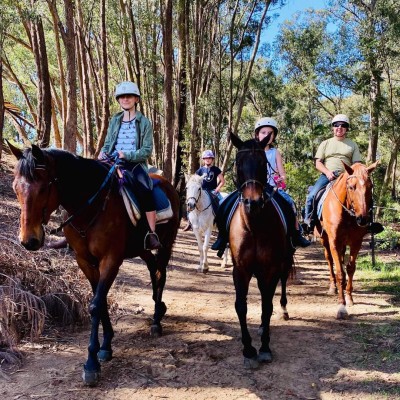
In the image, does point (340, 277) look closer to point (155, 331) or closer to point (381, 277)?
point (155, 331)

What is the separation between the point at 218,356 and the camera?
180 inches

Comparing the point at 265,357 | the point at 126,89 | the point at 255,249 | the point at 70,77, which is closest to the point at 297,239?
the point at 255,249

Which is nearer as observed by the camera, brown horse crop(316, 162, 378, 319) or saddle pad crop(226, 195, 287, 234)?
saddle pad crop(226, 195, 287, 234)

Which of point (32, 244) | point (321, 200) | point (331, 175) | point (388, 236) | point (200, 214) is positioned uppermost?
point (331, 175)

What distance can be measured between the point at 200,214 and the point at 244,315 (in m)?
6.08

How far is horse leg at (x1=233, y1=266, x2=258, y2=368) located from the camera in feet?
14.0

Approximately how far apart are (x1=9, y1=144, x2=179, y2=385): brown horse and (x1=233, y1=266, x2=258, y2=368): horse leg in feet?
4.44

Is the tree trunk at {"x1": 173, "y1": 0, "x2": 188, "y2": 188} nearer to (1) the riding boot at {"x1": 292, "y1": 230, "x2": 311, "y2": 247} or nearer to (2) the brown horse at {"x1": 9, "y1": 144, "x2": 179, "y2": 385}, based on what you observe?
(1) the riding boot at {"x1": 292, "y1": 230, "x2": 311, "y2": 247}

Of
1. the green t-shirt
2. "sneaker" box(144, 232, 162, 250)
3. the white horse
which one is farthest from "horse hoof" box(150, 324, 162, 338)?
the white horse

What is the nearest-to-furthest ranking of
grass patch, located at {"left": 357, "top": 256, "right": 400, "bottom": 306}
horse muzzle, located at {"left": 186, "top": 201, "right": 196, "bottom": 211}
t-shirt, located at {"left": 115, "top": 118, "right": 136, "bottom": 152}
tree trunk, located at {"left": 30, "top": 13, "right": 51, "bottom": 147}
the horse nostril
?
the horse nostril < t-shirt, located at {"left": 115, "top": 118, "right": 136, "bottom": 152} < grass patch, located at {"left": 357, "top": 256, "right": 400, "bottom": 306} < horse muzzle, located at {"left": 186, "top": 201, "right": 196, "bottom": 211} < tree trunk, located at {"left": 30, "top": 13, "right": 51, "bottom": 147}

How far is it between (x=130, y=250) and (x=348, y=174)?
142 inches

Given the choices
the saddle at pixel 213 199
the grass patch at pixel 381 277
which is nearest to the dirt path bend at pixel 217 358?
the grass patch at pixel 381 277

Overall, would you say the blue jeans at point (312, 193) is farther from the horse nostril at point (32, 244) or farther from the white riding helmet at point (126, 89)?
the horse nostril at point (32, 244)

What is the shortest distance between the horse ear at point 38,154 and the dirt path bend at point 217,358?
223cm
